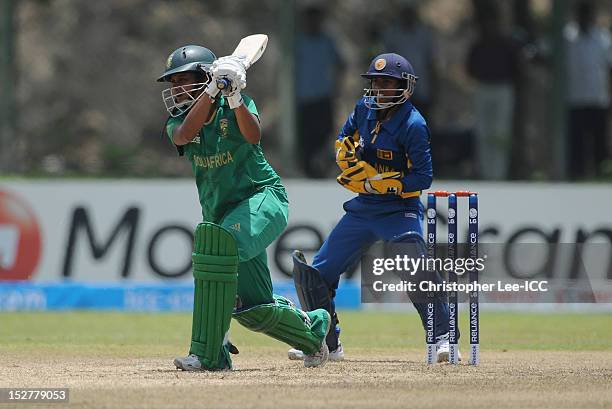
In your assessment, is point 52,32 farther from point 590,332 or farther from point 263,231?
point 263,231

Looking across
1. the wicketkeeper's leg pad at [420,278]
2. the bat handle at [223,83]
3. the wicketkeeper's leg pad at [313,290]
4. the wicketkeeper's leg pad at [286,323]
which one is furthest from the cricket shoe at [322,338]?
the bat handle at [223,83]

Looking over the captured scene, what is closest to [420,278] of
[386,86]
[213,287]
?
[386,86]

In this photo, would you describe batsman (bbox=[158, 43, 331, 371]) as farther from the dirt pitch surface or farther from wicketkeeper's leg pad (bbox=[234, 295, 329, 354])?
the dirt pitch surface

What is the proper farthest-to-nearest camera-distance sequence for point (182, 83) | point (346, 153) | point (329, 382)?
point (346, 153) → point (182, 83) → point (329, 382)

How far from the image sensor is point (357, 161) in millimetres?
8203

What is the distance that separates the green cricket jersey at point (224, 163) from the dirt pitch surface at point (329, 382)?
0.97m

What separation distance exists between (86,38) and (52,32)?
0.50 meters

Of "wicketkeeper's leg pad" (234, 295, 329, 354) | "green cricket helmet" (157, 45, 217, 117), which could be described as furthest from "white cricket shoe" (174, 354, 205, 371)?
"green cricket helmet" (157, 45, 217, 117)

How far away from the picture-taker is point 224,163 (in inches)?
292

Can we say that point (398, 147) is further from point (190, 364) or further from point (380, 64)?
point (190, 364)

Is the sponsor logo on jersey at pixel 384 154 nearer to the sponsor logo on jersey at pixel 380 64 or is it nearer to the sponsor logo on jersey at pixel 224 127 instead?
the sponsor logo on jersey at pixel 380 64

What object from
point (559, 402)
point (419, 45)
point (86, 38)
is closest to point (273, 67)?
point (86, 38)

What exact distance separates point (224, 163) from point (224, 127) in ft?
0.64

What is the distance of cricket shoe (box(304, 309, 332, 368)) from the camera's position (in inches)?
308
